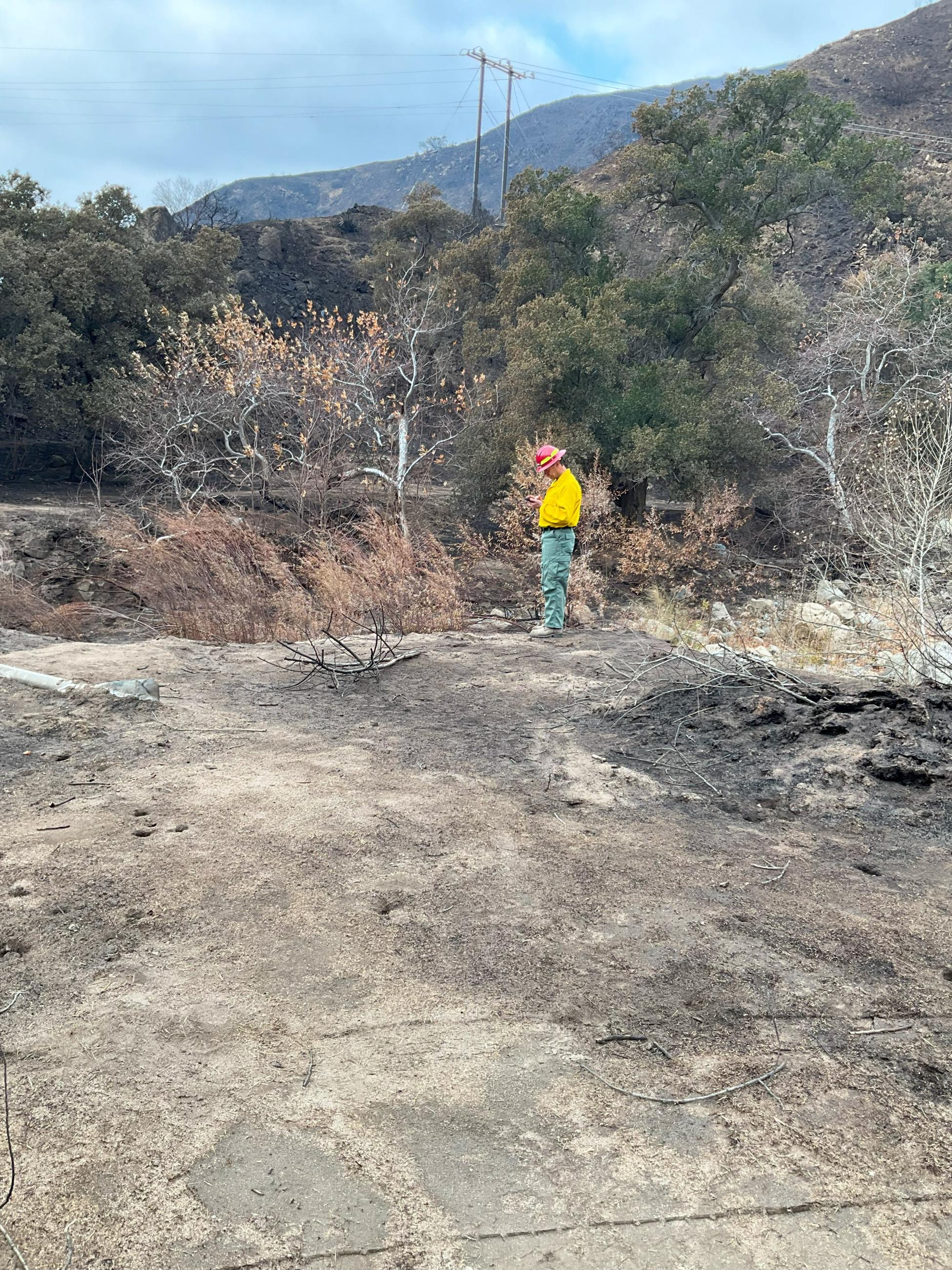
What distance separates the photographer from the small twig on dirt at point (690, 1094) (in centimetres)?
178

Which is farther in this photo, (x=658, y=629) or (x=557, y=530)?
(x=658, y=629)

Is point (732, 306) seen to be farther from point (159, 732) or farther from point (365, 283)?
point (365, 283)

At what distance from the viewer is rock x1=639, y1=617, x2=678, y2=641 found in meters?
9.48

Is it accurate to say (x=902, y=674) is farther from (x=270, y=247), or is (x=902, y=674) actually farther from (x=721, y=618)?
(x=270, y=247)

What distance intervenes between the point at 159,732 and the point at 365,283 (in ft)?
116

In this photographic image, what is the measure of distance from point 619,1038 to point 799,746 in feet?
7.86

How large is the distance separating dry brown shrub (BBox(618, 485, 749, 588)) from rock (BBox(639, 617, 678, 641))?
470 cm

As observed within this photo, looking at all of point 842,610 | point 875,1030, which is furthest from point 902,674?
point 842,610

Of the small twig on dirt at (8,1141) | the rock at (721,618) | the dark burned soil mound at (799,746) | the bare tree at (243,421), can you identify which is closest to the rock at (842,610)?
the rock at (721,618)

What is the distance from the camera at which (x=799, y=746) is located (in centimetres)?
399

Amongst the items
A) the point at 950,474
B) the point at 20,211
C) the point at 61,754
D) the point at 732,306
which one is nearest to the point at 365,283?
the point at 20,211

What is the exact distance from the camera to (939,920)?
260cm

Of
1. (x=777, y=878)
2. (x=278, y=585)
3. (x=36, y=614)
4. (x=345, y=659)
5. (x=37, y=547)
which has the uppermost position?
(x=777, y=878)

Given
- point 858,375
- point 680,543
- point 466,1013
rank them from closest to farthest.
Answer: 1. point 466,1013
2. point 858,375
3. point 680,543
